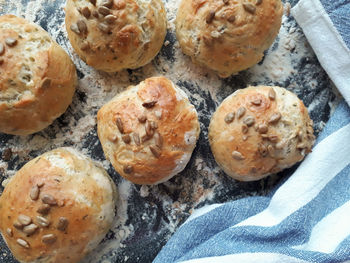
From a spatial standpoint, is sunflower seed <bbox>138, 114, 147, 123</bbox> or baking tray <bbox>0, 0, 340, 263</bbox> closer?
sunflower seed <bbox>138, 114, 147, 123</bbox>

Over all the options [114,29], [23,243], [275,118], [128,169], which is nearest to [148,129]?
[128,169]

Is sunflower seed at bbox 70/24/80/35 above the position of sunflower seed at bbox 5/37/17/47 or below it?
above

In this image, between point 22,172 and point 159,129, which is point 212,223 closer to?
point 159,129

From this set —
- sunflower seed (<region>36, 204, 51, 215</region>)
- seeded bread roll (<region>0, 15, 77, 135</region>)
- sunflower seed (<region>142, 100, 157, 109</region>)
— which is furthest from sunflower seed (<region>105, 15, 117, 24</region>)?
sunflower seed (<region>36, 204, 51, 215</region>)

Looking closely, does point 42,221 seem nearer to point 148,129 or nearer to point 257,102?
point 148,129

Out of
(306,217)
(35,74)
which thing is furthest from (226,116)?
(35,74)

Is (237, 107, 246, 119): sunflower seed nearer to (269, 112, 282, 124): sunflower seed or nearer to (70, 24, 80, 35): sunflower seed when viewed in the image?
(269, 112, 282, 124): sunflower seed

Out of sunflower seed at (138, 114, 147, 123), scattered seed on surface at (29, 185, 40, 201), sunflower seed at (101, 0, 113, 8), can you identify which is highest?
sunflower seed at (101, 0, 113, 8)
